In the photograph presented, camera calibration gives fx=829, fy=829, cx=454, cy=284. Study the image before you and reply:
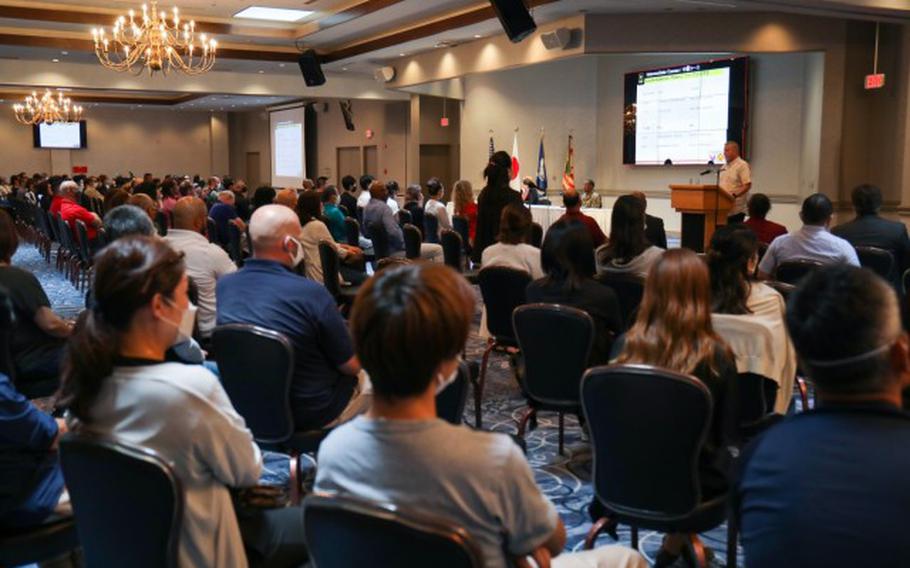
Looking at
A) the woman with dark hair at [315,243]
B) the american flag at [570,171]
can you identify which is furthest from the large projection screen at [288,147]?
the woman with dark hair at [315,243]

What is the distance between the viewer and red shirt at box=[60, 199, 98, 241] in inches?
357

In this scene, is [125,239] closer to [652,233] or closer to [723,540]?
[723,540]

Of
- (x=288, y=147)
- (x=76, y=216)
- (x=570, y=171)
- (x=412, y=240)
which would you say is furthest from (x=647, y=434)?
(x=288, y=147)

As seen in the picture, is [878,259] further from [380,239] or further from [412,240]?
[380,239]

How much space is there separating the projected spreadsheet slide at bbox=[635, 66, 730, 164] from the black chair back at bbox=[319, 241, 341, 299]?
Result: 7.70 m

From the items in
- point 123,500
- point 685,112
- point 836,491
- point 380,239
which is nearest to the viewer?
point 836,491

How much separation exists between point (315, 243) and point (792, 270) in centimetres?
348

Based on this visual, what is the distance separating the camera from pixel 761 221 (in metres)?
6.31

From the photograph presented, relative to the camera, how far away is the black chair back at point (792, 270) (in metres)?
4.76

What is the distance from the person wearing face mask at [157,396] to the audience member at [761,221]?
16.6 ft

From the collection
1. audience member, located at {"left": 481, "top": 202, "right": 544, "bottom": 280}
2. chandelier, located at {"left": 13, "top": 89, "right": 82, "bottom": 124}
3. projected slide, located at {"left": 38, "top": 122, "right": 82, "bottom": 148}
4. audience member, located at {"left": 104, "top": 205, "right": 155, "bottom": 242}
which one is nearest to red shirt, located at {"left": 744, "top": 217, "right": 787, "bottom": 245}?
audience member, located at {"left": 481, "top": 202, "right": 544, "bottom": 280}

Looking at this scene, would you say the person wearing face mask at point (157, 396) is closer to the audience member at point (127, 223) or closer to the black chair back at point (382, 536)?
the black chair back at point (382, 536)

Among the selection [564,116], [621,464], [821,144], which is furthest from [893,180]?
[621,464]

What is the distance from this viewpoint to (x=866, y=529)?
136cm
